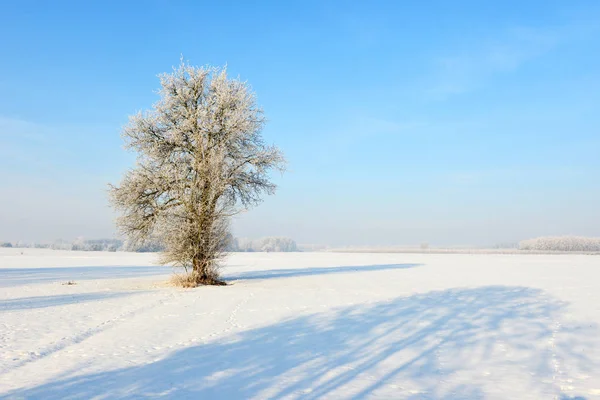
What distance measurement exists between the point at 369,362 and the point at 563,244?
129693 millimetres

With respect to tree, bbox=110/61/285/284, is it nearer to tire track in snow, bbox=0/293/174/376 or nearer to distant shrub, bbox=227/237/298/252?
tire track in snow, bbox=0/293/174/376

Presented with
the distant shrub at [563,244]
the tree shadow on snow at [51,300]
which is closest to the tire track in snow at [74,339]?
the tree shadow on snow at [51,300]

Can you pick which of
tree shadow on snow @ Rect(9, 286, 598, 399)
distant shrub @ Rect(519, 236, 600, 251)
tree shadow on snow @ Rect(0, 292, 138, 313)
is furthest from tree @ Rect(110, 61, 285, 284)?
distant shrub @ Rect(519, 236, 600, 251)

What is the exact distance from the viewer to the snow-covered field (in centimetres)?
739

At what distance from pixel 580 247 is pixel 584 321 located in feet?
405

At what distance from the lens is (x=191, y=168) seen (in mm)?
24328

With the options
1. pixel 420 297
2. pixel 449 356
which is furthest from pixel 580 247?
pixel 449 356

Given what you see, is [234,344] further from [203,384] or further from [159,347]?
[203,384]

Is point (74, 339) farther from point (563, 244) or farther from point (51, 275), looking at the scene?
point (563, 244)

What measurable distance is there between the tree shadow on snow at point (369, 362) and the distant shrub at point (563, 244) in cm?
11903

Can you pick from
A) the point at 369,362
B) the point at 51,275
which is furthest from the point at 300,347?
the point at 51,275

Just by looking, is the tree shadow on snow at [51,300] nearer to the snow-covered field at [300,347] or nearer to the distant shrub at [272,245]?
the snow-covered field at [300,347]

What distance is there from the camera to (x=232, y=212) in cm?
2373

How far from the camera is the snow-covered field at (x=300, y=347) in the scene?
7391 mm
